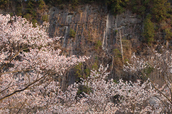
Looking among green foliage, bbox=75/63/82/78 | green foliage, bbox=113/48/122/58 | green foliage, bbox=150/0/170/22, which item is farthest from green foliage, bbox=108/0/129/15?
green foliage, bbox=75/63/82/78

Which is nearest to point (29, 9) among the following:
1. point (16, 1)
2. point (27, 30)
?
point (16, 1)

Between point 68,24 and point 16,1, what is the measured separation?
8076 mm

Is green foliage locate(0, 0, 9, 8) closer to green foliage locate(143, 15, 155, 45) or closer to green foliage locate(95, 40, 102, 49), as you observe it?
green foliage locate(95, 40, 102, 49)

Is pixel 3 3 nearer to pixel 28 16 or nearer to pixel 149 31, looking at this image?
pixel 28 16

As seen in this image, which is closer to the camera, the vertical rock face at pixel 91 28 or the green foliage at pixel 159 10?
the green foliage at pixel 159 10

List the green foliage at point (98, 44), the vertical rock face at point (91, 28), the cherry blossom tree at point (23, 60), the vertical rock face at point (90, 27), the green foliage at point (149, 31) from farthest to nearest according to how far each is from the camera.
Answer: the vertical rock face at point (90, 27), the vertical rock face at point (91, 28), the green foliage at point (98, 44), the green foliage at point (149, 31), the cherry blossom tree at point (23, 60)

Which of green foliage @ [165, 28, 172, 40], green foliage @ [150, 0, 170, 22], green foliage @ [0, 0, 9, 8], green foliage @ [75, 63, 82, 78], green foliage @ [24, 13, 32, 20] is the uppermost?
green foliage @ [0, 0, 9, 8]

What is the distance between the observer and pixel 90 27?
18312 millimetres

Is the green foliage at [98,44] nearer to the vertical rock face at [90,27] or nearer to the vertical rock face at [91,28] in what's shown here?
the vertical rock face at [91,28]

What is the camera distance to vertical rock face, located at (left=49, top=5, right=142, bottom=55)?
57.2ft

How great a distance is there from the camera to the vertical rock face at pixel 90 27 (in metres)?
17.4

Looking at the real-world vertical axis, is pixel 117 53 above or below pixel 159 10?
below

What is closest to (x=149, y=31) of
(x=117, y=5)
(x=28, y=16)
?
(x=117, y=5)

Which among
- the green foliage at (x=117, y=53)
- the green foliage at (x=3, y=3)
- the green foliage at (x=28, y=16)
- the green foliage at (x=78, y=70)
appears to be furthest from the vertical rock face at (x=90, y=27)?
the green foliage at (x=3, y=3)
